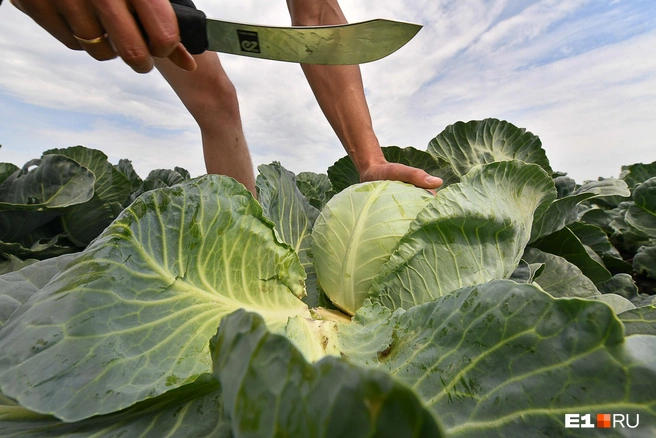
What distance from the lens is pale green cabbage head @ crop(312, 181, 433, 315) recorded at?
120cm

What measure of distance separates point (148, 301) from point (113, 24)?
0.85 metres

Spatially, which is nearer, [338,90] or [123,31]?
[123,31]

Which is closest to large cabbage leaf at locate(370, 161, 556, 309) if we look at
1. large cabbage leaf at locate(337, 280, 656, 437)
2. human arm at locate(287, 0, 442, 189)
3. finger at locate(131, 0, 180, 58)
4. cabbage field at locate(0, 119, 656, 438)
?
cabbage field at locate(0, 119, 656, 438)

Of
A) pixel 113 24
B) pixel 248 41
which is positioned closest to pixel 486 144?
pixel 248 41

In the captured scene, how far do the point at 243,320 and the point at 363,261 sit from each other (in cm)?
69

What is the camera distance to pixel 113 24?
3.91ft

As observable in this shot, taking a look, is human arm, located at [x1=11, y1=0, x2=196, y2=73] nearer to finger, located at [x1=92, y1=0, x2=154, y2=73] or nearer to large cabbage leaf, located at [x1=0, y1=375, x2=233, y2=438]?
finger, located at [x1=92, y1=0, x2=154, y2=73]

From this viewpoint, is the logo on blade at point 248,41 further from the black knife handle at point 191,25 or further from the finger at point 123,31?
the finger at point 123,31

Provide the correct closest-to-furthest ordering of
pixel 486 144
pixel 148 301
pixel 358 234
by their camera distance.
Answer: pixel 148 301 < pixel 358 234 < pixel 486 144

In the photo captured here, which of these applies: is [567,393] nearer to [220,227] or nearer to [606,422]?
[606,422]

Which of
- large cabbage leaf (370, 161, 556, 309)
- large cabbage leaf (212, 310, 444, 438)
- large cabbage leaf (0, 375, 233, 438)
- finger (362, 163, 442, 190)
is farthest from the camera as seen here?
finger (362, 163, 442, 190)

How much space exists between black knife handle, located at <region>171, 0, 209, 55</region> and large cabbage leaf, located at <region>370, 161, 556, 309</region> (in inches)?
37.4

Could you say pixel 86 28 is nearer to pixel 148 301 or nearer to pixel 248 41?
pixel 248 41

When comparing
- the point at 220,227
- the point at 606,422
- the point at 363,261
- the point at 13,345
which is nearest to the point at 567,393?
the point at 606,422
